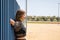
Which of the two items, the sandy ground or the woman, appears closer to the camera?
the woman

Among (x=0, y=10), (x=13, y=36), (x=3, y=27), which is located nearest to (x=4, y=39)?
(x=3, y=27)

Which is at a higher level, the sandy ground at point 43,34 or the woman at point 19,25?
the woman at point 19,25

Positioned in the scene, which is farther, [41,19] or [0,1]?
[41,19]

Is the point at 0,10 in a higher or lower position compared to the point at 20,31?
higher

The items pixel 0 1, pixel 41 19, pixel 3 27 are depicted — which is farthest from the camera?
pixel 41 19

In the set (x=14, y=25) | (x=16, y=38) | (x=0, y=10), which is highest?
(x=0, y=10)

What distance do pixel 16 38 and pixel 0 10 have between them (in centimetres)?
121

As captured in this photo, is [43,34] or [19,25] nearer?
[19,25]

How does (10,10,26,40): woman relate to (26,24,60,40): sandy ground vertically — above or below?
above

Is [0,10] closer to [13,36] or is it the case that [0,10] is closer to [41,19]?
[13,36]

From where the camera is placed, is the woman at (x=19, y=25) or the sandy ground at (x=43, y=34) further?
the sandy ground at (x=43, y=34)

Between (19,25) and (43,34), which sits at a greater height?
(19,25)

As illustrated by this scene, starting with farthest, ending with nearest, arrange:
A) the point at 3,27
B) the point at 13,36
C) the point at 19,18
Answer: the point at 13,36
the point at 19,18
the point at 3,27

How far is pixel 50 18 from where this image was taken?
128ft
